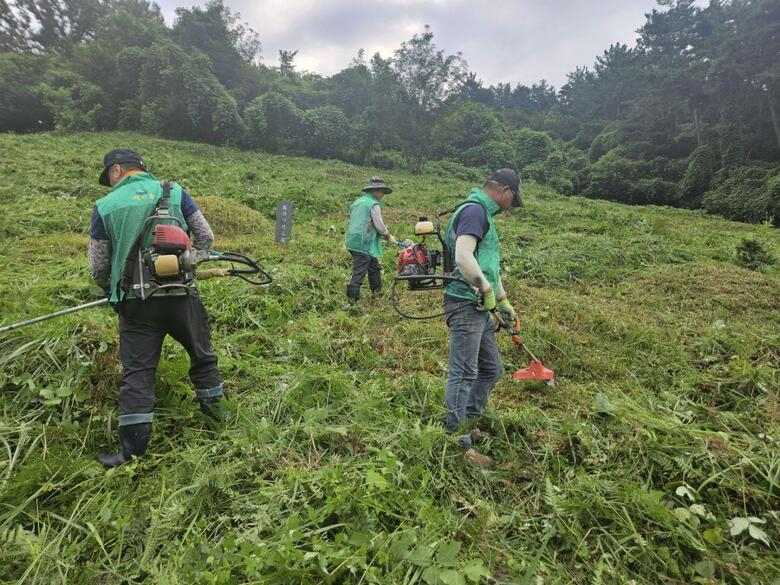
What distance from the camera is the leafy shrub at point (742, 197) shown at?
19.4 m

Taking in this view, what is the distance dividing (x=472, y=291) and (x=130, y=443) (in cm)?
240

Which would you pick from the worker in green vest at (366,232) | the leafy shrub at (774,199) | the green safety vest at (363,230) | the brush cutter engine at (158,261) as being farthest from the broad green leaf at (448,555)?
the leafy shrub at (774,199)

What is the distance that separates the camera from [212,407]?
2.97 metres

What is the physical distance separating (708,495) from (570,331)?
2.81 m

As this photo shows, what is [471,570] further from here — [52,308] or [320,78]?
[320,78]

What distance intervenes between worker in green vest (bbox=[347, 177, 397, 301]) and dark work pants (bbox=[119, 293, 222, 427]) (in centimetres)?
315

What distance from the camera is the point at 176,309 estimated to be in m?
2.64

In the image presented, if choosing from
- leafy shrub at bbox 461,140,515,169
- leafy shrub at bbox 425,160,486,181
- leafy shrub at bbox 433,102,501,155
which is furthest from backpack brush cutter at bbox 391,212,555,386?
leafy shrub at bbox 433,102,501,155

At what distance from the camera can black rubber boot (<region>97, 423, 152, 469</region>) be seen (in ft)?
8.37

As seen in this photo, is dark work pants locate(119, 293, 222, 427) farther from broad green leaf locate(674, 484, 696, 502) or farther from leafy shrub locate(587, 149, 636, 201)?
leafy shrub locate(587, 149, 636, 201)

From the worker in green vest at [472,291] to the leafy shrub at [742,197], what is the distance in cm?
2253

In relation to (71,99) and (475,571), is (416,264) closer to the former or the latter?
(475,571)

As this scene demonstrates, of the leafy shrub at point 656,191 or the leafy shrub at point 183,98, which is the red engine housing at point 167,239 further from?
the leafy shrub at point 656,191

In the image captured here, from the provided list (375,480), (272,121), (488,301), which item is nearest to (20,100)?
(272,121)
